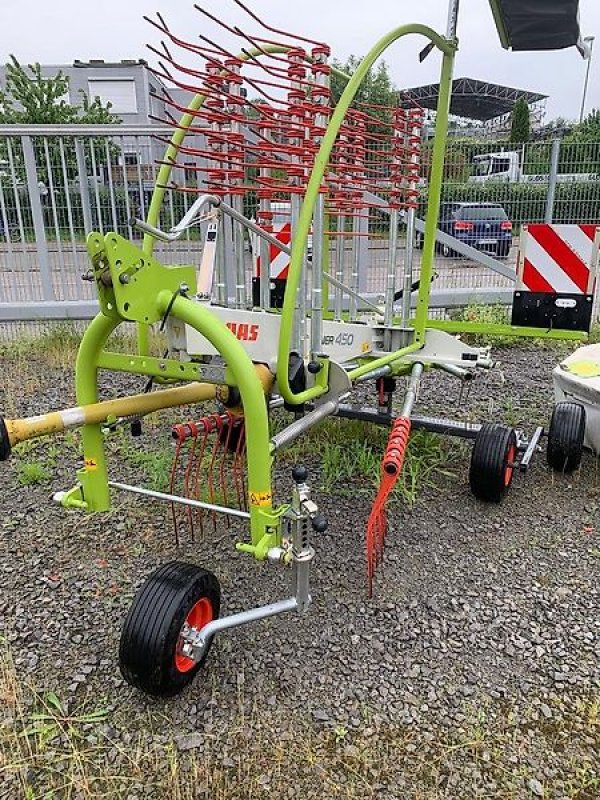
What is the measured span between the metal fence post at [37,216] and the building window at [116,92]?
32.3m

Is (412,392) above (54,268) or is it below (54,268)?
below

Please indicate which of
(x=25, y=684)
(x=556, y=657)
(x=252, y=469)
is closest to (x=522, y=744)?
(x=556, y=657)

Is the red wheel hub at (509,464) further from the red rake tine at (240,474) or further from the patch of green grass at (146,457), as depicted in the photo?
the patch of green grass at (146,457)

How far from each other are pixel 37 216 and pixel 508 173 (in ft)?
17.6

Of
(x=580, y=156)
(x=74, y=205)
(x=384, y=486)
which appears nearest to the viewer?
(x=384, y=486)

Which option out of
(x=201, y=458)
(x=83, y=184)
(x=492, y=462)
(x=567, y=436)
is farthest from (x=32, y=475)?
(x=83, y=184)

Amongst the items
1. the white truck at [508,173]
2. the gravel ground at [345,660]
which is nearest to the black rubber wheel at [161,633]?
the gravel ground at [345,660]

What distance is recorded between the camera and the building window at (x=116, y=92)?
34719 millimetres

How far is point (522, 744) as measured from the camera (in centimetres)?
209

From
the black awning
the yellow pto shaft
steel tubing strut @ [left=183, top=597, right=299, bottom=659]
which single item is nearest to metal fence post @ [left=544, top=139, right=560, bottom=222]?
the black awning

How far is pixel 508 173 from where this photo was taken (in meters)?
7.89

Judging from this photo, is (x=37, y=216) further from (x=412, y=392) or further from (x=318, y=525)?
(x=318, y=525)

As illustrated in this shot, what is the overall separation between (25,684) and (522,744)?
168 cm

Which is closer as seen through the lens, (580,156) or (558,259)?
(558,259)
